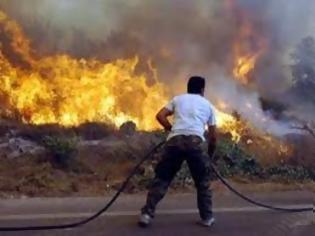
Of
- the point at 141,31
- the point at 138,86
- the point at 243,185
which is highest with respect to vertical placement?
the point at 141,31

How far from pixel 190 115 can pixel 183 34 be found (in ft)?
24.7

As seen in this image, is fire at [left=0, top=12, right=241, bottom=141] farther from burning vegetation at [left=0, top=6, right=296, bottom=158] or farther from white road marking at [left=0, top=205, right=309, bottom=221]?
white road marking at [left=0, top=205, right=309, bottom=221]

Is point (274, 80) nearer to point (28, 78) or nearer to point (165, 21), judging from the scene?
point (165, 21)

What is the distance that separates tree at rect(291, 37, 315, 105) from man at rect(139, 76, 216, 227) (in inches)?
275

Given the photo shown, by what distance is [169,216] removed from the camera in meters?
8.99

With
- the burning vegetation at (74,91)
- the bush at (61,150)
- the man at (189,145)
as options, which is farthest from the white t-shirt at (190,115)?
the burning vegetation at (74,91)

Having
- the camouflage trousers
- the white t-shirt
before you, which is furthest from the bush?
the white t-shirt

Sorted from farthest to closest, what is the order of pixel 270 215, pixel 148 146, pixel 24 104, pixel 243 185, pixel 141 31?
pixel 141 31, pixel 24 104, pixel 148 146, pixel 243 185, pixel 270 215

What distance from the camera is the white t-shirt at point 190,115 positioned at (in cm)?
824

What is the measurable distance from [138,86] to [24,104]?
2.24 m

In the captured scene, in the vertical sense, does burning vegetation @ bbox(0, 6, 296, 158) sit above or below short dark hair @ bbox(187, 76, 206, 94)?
below

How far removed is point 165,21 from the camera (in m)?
15.5

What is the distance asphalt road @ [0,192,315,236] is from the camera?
27.3 feet

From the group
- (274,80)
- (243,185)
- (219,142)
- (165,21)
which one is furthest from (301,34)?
(243,185)
